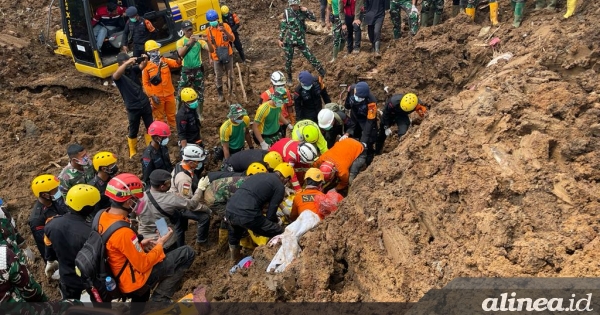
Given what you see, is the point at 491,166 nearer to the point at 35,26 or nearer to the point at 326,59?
the point at 326,59

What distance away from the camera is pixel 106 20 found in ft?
35.5

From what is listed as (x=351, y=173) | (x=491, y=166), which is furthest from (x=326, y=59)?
(x=491, y=166)

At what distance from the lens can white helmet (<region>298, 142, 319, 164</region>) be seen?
6801 millimetres

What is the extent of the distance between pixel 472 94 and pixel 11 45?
38.3 feet

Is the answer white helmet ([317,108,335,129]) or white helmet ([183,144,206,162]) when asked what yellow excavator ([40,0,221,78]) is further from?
white helmet ([317,108,335,129])

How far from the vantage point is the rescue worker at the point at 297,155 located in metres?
6.81

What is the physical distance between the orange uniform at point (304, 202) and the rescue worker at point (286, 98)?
229 cm

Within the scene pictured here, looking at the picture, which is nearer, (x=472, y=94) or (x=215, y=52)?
(x=472, y=94)

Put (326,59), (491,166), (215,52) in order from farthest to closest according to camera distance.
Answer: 1. (326,59)
2. (215,52)
3. (491,166)

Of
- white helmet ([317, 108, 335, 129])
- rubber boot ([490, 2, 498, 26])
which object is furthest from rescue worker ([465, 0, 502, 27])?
white helmet ([317, 108, 335, 129])

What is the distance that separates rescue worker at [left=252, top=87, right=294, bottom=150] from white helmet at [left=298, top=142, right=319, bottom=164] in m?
1.27

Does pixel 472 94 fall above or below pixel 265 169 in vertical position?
above

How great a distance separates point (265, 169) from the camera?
6539 mm

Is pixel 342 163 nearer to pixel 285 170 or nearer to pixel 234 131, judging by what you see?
pixel 285 170
